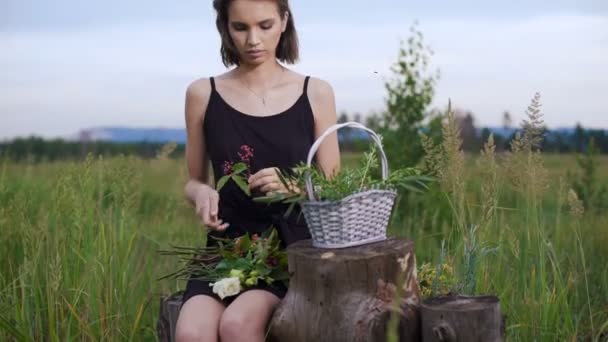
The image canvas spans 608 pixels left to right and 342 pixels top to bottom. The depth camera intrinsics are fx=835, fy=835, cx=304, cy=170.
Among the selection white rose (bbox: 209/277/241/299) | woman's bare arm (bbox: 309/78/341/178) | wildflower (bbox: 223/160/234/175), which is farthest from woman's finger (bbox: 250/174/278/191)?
woman's bare arm (bbox: 309/78/341/178)

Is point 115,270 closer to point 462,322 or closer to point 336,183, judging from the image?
point 336,183

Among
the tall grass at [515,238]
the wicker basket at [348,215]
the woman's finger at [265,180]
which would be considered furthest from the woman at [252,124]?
the tall grass at [515,238]

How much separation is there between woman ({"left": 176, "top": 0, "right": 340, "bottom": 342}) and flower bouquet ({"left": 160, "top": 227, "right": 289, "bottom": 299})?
0.15 feet

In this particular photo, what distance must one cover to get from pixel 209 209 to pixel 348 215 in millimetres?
617

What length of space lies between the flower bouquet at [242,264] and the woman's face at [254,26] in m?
0.77

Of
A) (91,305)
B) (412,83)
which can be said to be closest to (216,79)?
(91,305)

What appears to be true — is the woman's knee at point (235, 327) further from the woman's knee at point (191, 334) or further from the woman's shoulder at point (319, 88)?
the woman's shoulder at point (319, 88)

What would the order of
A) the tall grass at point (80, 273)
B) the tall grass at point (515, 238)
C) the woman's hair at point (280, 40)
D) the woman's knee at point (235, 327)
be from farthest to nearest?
the tall grass at point (80, 273) < the woman's hair at point (280, 40) < the tall grass at point (515, 238) < the woman's knee at point (235, 327)

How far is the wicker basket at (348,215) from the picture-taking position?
9.36 ft

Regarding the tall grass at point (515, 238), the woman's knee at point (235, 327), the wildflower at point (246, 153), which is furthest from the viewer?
the tall grass at point (515, 238)

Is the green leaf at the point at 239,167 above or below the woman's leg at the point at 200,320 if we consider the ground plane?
above

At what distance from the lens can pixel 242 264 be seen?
Answer: 3250 millimetres

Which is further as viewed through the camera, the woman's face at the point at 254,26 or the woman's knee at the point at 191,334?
the woman's face at the point at 254,26

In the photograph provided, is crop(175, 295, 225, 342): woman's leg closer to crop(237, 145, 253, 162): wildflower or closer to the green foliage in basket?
the green foliage in basket
